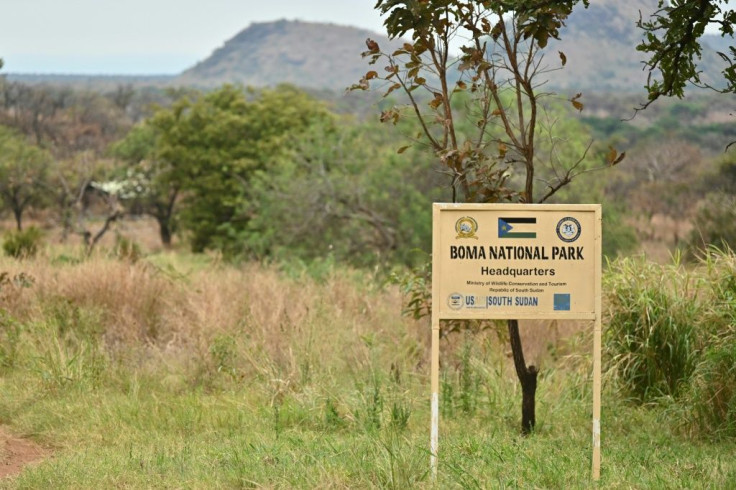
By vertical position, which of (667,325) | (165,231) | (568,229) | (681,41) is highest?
(681,41)

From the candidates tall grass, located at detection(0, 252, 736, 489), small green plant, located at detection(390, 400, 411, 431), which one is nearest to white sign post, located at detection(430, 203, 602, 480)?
tall grass, located at detection(0, 252, 736, 489)

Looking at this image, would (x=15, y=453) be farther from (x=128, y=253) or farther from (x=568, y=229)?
(x=128, y=253)

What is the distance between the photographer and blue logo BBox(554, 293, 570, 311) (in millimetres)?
5617

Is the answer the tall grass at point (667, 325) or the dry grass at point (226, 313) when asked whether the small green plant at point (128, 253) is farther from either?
the tall grass at point (667, 325)

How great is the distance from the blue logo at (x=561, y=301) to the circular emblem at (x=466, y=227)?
1.83 feet

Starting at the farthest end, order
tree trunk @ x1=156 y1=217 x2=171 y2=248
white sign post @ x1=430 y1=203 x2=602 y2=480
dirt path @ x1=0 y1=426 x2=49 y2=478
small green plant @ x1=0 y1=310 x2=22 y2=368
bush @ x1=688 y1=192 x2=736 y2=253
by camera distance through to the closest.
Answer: tree trunk @ x1=156 y1=217 x2=171 y2=248 < bush @ x1=688 y1=192 x2=736 y2=253 < small green plant @ x1=0 y1=310 x2=22 y2=368 < dirt path @ x1=0 y1=426 x2=49 y2=478 < white sign post @ x1=430 y1=203 x2=602 y2=480

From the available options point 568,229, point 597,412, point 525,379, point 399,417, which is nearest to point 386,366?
point 399,417

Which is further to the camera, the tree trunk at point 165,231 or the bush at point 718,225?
the tree trunk at point 165,231

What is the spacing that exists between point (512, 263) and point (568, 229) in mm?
374

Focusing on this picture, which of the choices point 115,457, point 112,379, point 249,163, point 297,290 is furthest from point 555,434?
point 249,163

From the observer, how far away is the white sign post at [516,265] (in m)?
5.59

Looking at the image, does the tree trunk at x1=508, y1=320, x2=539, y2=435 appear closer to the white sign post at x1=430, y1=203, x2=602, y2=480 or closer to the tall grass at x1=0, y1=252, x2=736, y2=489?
the tall grass at x1=0, y1=252, x2=736, y2=489

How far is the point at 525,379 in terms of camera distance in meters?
7.00

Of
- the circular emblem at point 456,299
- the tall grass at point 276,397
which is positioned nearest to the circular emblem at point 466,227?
the circular emblem at point 456,299
